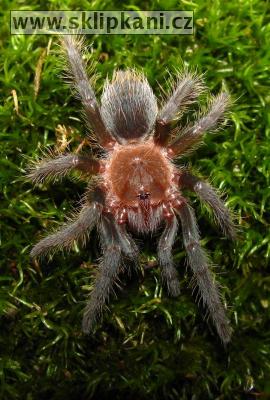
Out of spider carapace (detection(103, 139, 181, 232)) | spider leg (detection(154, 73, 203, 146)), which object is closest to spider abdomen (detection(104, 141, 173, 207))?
spider carapace (detection(103, 139, 181, 232))

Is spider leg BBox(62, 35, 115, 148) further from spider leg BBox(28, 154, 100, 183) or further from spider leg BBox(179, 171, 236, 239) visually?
spider leg BBox(179, 171, 236, 239)

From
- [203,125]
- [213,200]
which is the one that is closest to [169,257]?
[213,200]

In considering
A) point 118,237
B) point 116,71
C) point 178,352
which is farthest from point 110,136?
point 178,352

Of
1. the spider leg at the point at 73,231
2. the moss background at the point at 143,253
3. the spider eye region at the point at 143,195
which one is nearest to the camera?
the spider leg at the point at 73,231

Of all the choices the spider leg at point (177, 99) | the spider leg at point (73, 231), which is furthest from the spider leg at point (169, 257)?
the spider leg at point (177, 99)

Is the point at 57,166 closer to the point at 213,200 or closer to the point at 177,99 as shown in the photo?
the point at 177,99

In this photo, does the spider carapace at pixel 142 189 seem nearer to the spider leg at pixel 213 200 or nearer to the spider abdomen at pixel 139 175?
the spider abdomen at pixel 139 175

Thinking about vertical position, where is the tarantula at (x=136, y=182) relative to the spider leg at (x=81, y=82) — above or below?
below

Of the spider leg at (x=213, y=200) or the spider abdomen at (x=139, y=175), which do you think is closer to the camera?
the spider leg at (x=213, y=200)
